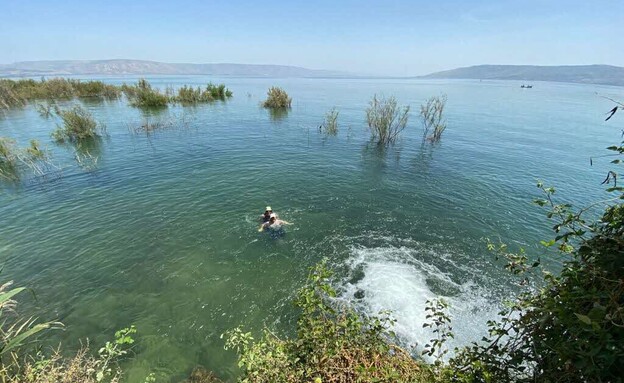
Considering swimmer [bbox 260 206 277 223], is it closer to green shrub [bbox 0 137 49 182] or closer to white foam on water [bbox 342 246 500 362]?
white foam on water [bbox 342 246 500 362]

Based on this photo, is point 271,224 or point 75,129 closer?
point 271,224

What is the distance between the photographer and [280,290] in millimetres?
11695

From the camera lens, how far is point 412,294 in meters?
11.5

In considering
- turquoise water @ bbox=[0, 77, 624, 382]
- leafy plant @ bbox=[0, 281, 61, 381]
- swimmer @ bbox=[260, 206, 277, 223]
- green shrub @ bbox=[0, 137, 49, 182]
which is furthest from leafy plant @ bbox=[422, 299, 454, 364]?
green shrub @ bbox=[0, 137, 49, 182]

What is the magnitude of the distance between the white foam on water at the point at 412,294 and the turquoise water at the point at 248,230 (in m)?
0.07

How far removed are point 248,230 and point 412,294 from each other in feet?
29.8

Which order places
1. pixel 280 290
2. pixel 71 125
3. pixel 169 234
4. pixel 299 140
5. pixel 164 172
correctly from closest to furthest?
pixel 280 290
pixel 169 234
pixel 164 172
pixel 71 125
pixel 299 140

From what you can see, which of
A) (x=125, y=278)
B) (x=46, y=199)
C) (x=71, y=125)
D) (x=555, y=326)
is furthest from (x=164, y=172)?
(x=555, y=326)

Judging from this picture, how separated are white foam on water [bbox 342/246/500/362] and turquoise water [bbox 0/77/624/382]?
0.07m

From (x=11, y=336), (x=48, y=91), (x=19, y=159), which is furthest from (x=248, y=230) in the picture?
(x=48, y=91)

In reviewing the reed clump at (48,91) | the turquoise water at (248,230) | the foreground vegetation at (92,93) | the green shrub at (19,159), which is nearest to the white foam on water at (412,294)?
the turquoise water at (248,230)

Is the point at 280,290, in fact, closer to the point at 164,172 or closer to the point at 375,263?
the point at 375,263

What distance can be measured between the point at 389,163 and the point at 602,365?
23442 millimetres

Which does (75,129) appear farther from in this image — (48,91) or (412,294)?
(48,91)
